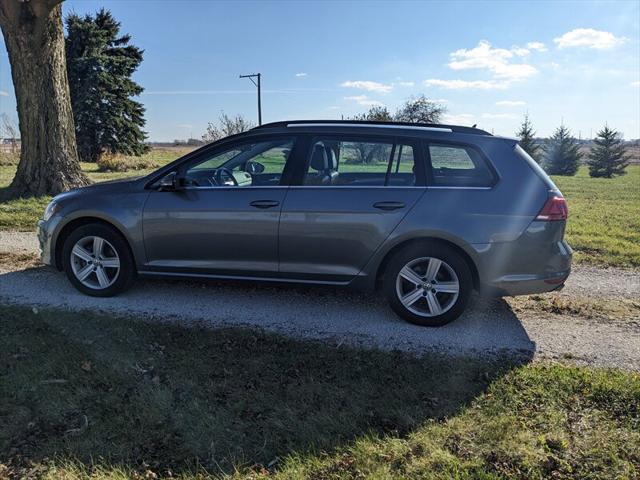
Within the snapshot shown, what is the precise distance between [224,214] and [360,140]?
1.41 m

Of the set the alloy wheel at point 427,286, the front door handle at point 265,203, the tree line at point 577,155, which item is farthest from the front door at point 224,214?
the tree line at point 577,155

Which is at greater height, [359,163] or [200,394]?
[359,163]

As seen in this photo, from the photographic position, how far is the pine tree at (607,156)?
40.8 meters

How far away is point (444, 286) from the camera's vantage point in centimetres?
429

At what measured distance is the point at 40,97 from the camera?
32.9 ft

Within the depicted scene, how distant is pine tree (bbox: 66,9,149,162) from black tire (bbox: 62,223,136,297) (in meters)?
28.4

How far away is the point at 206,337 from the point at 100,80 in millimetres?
32643

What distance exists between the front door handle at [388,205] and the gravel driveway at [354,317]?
91cm

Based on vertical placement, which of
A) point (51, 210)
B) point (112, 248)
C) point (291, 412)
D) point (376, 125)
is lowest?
point (291, 412)

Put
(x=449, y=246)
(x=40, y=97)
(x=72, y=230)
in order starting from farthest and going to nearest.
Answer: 1. (x=40, y=97)
2. (x=72, y=230)
3. (x=449, y=246)

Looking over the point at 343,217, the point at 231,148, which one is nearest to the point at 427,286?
the point at 343,217

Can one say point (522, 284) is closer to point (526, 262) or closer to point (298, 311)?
point (526, 262)

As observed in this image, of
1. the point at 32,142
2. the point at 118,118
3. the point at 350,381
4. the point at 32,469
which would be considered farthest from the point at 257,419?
the point at 118,118

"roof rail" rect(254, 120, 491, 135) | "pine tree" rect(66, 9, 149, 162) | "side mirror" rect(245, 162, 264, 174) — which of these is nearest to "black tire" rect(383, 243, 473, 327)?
"roof rail" rect(254, 120, 491, 135)
